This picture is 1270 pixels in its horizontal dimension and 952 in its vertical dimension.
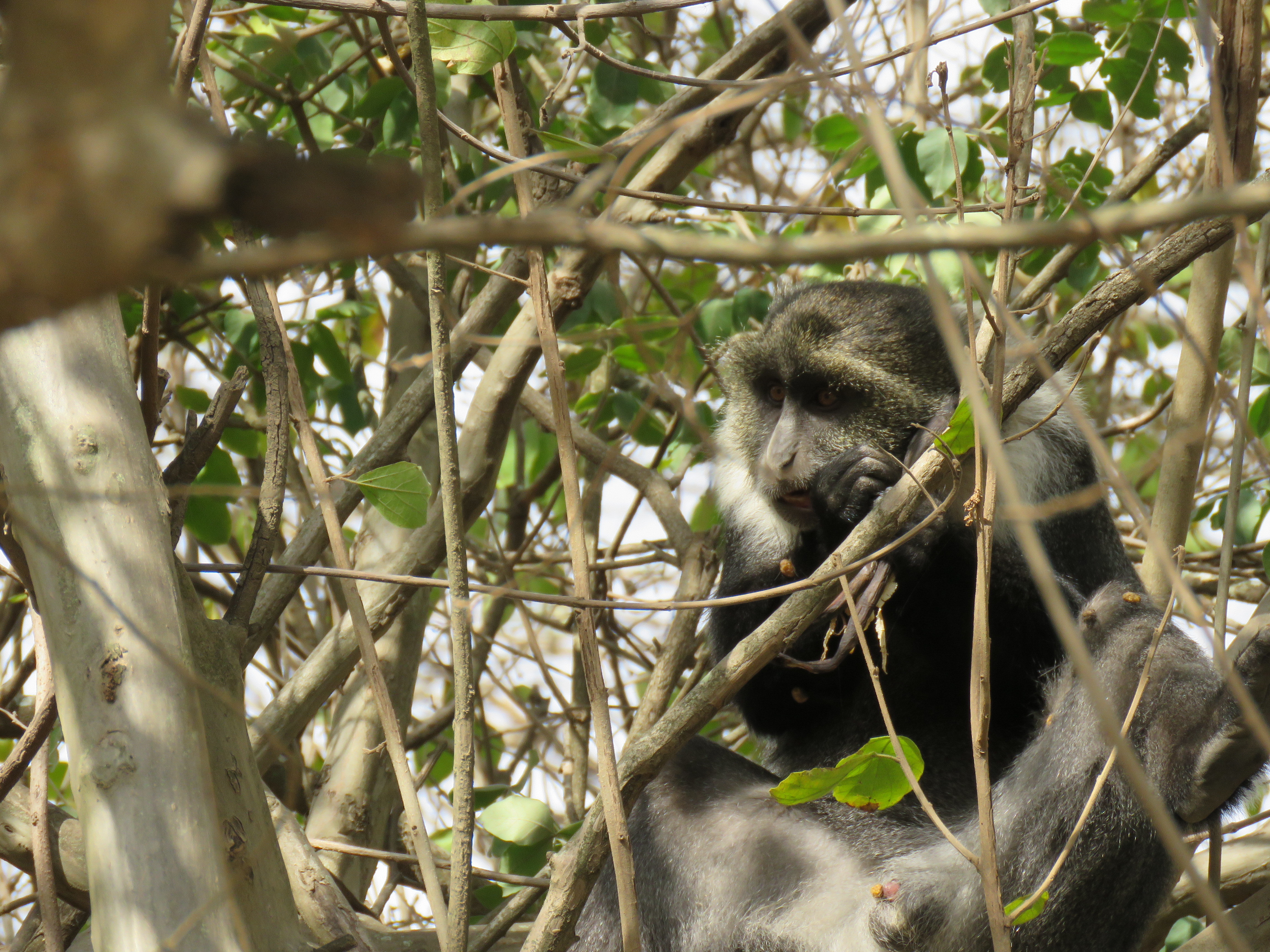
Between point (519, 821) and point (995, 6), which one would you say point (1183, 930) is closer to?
point (519, 821)

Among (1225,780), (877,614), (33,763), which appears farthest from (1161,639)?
(33,763)

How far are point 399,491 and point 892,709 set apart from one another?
1.38 metres

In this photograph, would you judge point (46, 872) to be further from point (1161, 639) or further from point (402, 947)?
point (1161, 639)

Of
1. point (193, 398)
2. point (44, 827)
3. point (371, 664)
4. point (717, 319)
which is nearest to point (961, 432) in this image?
point (371, 664)

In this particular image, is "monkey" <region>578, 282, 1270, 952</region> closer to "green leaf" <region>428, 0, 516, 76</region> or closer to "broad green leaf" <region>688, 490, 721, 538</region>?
"broad green leaf" <region>688, 490, 721, 538</region>

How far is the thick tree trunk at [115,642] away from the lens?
159 cm

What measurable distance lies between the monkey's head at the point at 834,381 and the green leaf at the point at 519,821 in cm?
100

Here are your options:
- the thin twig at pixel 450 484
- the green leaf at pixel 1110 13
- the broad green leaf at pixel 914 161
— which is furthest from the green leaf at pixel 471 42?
the green leaf at pixel 1110 13

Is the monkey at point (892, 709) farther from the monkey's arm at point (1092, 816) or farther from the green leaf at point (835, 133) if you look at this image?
the green leaf at point (835, 133)

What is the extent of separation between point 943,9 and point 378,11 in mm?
1153

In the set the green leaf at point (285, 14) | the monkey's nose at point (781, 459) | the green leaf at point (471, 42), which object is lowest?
the monkey's nose at point (781, 459)

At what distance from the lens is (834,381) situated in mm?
3143

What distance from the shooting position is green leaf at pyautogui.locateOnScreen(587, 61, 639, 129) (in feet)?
11.0

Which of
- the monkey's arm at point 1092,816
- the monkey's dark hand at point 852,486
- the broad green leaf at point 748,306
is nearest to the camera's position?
the monkey's arm at point 1092,816
